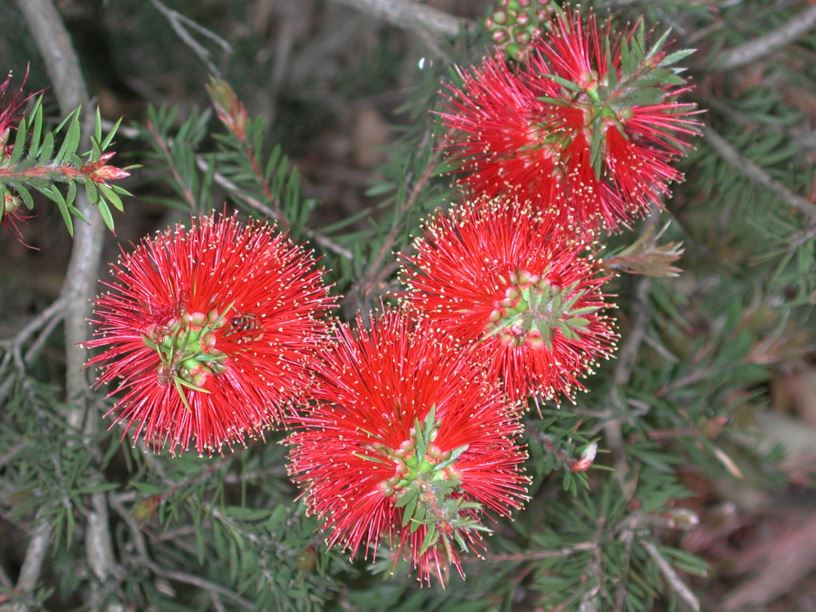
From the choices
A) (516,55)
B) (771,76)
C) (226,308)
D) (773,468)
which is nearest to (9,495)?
(226,308)

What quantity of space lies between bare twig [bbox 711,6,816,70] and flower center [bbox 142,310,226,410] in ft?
4.81

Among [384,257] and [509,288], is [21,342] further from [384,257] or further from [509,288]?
[509,288]

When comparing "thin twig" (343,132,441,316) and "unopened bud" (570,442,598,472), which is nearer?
"unopened bud" (570,442,598,472)

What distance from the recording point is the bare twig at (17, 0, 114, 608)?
1.65 m

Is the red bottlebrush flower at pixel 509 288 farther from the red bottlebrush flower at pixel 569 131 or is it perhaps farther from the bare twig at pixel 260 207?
the bare twig at pixel 260 207

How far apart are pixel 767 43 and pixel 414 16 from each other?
2.92 ft

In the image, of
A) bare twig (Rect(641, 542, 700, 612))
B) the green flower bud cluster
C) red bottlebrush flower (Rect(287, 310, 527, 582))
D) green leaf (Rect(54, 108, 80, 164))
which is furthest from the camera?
bare twig (Rect(641, 542, 700, 612))

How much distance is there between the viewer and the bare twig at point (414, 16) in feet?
5.90

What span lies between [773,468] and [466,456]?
1.48 meters

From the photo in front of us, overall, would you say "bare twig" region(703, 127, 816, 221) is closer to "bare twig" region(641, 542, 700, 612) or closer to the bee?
"bare twig" region(641, 542, 700, 612)

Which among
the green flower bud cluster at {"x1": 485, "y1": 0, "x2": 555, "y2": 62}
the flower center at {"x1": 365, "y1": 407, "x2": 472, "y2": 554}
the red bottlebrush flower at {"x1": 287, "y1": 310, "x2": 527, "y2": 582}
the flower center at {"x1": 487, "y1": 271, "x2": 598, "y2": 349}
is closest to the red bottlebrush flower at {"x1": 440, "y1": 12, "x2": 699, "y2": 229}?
the green flower bud cluster at {"x1": 485, "y1": 0, "x2": 555, "y2": 62}

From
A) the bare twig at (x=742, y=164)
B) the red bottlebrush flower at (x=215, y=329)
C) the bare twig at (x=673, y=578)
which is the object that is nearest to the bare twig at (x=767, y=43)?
the bare twig at (x=742, y=164)

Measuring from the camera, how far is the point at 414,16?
1.83 meters

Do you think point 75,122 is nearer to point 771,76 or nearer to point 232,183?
point 232,183
